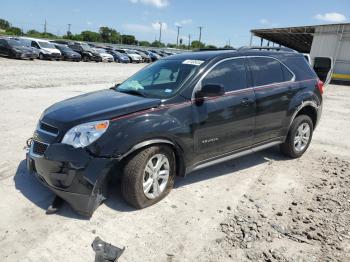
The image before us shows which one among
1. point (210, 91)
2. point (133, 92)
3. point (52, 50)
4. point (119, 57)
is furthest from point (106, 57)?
point (210, 91)

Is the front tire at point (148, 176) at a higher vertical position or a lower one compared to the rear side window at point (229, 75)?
lower

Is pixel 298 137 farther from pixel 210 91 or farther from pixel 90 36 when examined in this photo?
pixel 90 36

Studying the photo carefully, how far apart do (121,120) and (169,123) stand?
0.59 metres

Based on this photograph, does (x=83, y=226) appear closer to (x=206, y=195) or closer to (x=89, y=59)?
(x=206, y=195)

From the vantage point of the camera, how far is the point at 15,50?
25.1 metres

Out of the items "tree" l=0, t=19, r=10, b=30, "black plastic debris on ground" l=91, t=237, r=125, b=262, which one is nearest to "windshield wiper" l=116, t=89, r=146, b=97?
"black plastic debris on ground" l=91, t=237, r=125, b=262

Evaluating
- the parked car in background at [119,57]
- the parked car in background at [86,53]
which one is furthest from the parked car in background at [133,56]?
the parked car in background at [86,53]

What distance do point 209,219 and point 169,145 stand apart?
0.97 metres

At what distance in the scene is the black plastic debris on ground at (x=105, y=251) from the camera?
295 cm

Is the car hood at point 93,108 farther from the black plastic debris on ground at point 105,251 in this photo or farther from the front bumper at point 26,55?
the front bumper at point 26,55

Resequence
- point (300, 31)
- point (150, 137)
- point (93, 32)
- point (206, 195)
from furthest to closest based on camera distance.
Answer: point (93, 32), point (300, 31), point (206, 195), point (150, 137)

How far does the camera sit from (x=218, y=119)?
172 inches

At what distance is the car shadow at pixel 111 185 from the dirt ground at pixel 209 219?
0.01m

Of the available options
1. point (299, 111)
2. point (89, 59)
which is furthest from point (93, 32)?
point (299, 111)
